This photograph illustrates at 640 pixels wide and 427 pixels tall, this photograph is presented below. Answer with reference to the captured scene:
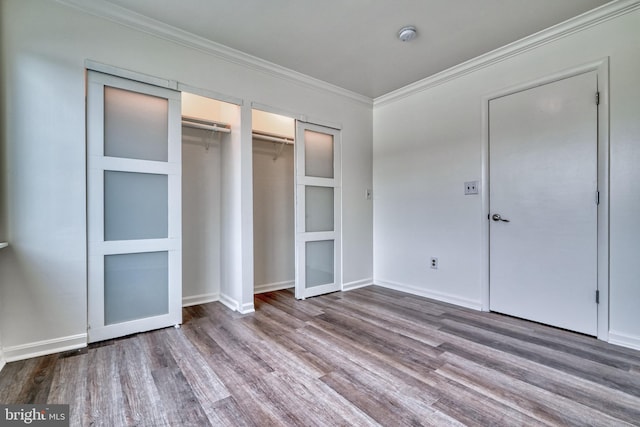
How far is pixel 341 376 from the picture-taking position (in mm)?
1889

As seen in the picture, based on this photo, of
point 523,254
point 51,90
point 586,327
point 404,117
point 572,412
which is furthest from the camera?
point 404,117

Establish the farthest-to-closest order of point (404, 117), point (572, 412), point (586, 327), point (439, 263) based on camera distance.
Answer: point (404, 117) → point (439, 263) → point (586, 327) → point (572, 412)

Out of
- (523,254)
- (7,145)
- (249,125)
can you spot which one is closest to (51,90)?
(7,145)

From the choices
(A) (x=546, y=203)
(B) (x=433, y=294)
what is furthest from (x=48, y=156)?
(A) (x=546, y=203)

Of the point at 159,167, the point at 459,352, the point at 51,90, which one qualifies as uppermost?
the point at 51,90

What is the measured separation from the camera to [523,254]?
287 centimetres

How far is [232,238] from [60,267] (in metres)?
1.43

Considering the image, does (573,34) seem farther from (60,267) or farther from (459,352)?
(60,267)

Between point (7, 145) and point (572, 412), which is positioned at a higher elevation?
point (7, 145)

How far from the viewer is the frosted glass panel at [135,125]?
242cm

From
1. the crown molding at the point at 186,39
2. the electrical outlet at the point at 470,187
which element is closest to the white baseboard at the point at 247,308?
the crown molding at the point at 186,39

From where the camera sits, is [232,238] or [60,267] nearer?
[60,267]

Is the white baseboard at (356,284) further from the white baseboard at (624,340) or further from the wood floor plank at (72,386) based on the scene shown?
the wood floor plank at (72,386)

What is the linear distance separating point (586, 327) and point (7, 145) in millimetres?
4639
